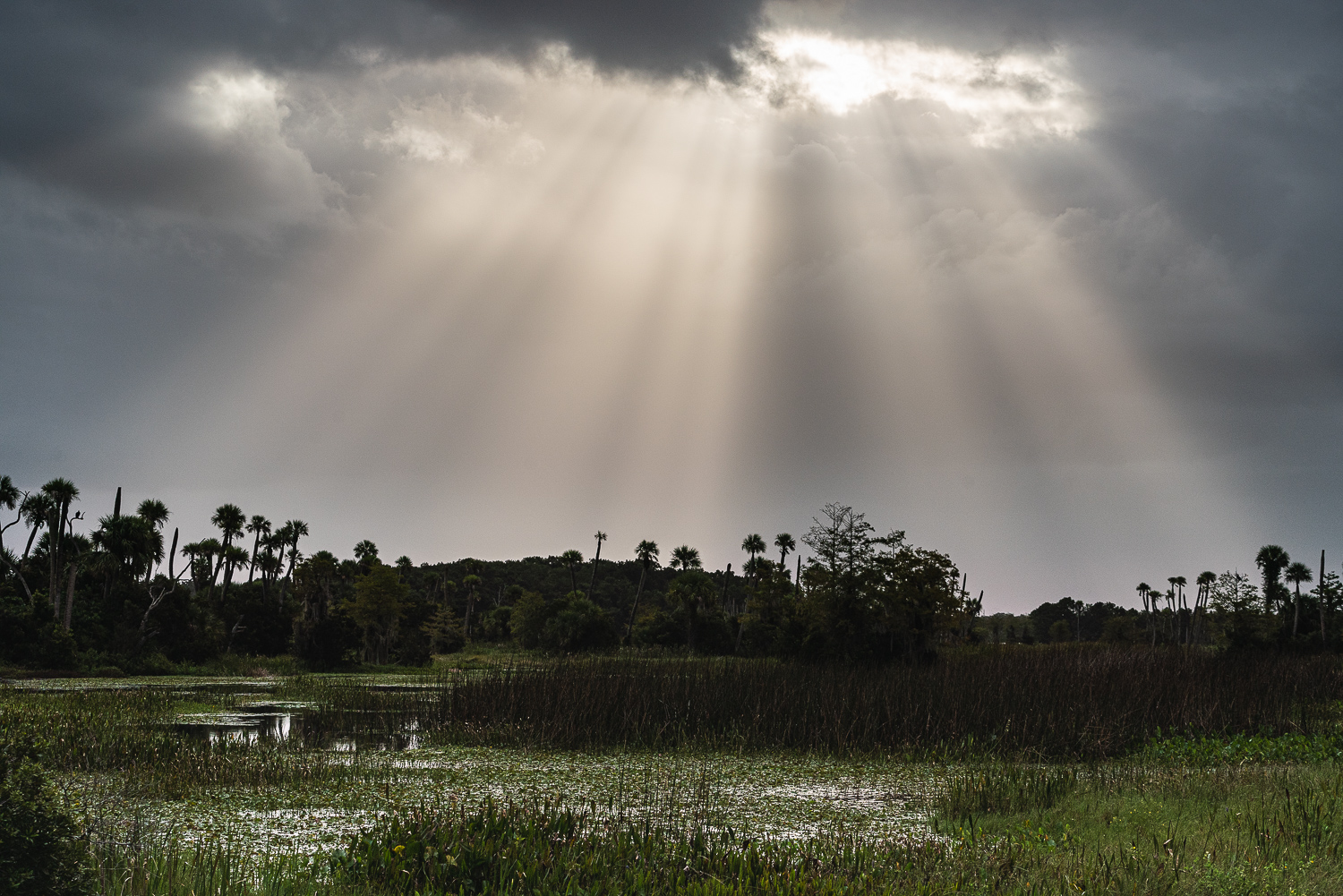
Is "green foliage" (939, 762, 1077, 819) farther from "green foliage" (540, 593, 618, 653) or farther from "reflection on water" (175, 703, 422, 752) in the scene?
"green foliage" (540, 593, 618, 653)

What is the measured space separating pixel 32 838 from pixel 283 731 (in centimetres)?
1442

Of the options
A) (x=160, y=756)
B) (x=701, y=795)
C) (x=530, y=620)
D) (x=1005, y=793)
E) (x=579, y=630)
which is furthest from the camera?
(x=530, y=620)

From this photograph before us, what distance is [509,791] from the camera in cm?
1096

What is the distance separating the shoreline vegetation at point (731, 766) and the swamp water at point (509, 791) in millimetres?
74

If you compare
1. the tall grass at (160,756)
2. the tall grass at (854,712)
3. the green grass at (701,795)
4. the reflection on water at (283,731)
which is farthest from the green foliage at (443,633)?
the tall grass at (160,756)

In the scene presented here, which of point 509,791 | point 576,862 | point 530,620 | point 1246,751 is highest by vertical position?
point 576,862

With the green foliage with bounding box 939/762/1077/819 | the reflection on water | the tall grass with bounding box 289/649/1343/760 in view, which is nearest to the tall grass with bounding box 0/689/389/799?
the reflection on water

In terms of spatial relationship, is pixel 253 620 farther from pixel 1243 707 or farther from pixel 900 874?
pixel 900 874

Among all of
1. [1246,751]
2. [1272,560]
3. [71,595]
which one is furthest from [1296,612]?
[71,595]

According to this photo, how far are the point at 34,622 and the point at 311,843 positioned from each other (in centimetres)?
3830

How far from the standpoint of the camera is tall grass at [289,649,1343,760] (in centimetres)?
1562

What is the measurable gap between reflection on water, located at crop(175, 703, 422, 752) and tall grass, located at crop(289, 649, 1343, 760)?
21.2 inches

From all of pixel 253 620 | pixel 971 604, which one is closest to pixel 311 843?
pixel 971 604

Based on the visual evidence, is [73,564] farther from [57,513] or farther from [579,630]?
[579,630]
